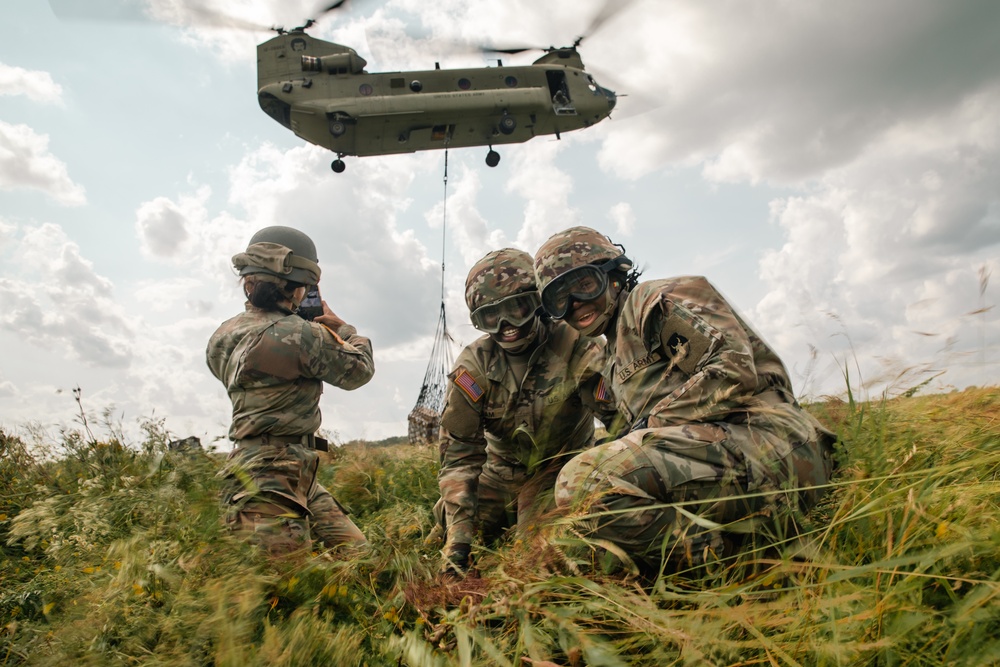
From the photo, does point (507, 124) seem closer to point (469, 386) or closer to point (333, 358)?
point (333, 358)

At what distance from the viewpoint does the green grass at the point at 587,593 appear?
144 centimetres

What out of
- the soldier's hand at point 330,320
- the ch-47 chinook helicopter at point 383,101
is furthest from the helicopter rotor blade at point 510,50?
the soldier's hand at point 330,320

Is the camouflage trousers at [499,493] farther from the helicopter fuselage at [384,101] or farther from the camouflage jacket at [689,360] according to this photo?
the helicopter fuselage at [384,101]

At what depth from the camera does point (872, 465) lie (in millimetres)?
2109

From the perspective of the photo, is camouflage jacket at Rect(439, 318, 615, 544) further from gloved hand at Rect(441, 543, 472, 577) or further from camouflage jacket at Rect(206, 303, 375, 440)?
camouflage jacket at Rect(206, 303, 375, 440)

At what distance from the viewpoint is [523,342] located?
13.1 feet

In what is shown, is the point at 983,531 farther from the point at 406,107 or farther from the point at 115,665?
the point at 406,107

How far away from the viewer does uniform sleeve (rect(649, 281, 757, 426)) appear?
2.56 meters

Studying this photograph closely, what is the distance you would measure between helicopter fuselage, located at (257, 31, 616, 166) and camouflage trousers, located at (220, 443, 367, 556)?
50.5 ft

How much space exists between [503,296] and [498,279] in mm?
112

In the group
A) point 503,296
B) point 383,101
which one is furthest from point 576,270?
point 383,101

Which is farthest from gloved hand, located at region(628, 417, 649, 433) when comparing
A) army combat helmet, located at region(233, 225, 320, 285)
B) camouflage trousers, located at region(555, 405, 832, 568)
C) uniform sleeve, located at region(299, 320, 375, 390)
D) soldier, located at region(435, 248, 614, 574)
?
army combat helmet, located at region(233, 225, 320, 285)

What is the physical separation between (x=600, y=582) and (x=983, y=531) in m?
0.98

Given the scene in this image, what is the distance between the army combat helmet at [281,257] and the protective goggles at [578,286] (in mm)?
1800
